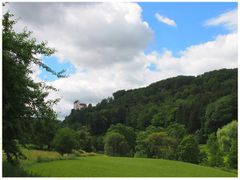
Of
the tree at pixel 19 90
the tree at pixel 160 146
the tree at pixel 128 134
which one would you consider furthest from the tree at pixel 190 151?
the tree at pixel 19 90

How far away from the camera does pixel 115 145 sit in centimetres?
8169

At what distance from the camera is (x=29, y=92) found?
54.2 ft

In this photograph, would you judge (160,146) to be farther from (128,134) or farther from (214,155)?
(128,134)

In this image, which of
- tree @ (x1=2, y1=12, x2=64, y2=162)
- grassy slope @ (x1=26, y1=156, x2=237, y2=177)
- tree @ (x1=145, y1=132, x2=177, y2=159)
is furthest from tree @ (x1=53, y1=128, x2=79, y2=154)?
tree @ (x1=2, y1=12, x2=64, y2=162)


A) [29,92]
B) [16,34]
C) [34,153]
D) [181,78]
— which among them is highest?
[181,78]

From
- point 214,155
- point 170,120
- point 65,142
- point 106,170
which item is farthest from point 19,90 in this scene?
point 170,120

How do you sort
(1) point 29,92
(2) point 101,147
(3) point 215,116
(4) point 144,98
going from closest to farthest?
(1) point 29,92, (2) point 101,147, (3) point 215,116, (4) point 144,98

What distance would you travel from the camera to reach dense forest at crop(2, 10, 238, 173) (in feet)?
52.3

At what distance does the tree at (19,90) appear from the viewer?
1479cm

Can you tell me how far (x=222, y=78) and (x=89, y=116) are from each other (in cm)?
5053

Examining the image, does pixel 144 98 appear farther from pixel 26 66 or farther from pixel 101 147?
pixel 26 66

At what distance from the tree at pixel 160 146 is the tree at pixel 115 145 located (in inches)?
322

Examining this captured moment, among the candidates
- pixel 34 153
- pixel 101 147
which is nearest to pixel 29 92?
pixel 34 153

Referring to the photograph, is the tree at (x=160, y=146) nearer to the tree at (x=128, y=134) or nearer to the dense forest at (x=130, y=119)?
the dense forest at (x=130, y=119)
